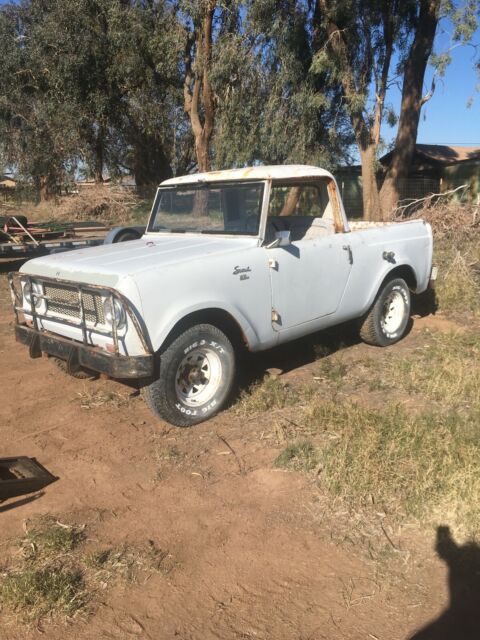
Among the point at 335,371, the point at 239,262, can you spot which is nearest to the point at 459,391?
the point at 335,371

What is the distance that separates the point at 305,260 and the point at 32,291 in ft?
7.52

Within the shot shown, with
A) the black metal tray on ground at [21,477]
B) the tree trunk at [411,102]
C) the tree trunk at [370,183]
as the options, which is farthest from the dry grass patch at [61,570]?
the tree trunk at [370,183]

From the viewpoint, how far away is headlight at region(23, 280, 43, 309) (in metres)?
4.48

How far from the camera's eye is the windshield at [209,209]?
15.4 ft

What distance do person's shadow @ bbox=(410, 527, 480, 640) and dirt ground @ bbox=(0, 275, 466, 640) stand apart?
0.04 meters

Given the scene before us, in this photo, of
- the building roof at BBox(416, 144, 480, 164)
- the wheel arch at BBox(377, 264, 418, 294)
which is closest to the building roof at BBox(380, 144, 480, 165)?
the building roof at BBox(416, 144, 480, 164)

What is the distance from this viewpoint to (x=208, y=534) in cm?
299

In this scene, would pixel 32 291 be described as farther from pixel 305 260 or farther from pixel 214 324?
pixel 305 260

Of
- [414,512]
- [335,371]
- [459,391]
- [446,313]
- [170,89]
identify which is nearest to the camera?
[414,512]

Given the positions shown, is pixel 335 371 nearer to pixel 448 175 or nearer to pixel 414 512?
pixel 414 512

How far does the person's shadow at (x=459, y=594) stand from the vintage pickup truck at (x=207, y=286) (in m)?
2.03

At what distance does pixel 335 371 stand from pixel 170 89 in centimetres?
1730

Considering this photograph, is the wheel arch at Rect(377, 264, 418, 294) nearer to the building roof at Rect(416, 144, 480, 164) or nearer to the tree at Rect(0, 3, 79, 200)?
the tree at Rect(0, 3, 79, 200)

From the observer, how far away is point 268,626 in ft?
7.78
